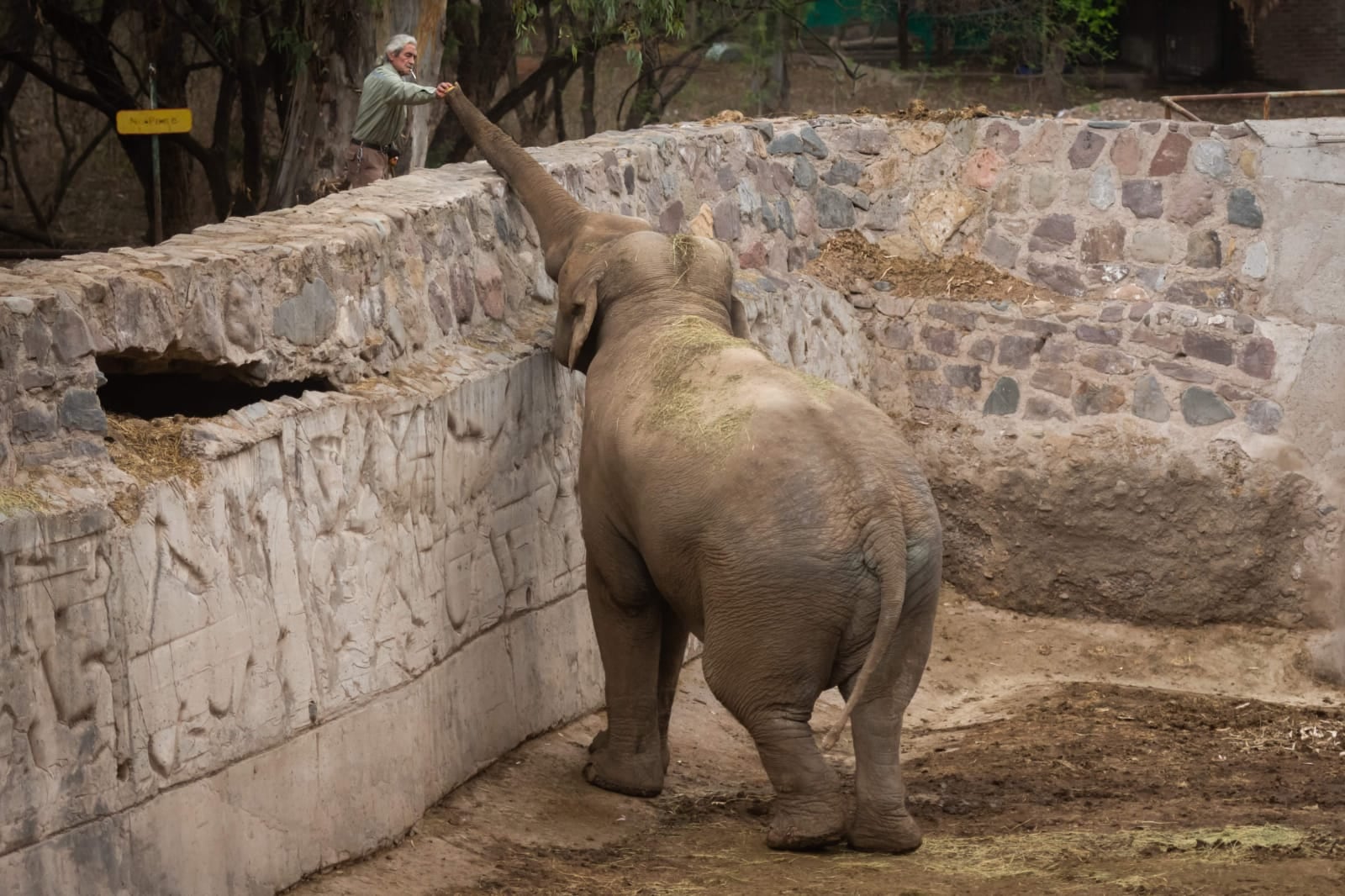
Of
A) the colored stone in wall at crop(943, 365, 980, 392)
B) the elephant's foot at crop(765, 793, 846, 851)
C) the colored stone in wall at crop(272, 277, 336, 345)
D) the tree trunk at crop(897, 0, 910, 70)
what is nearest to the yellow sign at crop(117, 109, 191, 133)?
the colored stone in wall at crop(943, 365, 980, 392)

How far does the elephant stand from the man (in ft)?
10.9

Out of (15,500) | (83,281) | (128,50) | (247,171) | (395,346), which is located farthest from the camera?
(128,50)

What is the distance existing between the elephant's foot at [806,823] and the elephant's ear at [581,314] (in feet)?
6.31

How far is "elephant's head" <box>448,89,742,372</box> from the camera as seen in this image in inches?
309

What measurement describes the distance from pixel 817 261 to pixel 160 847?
20.6 ft

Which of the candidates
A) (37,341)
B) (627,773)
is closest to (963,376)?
(627,773)

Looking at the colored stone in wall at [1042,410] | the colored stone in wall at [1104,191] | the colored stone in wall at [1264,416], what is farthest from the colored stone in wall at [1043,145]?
the colored stone in wall at [1264,416]

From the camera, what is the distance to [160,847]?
18.3 feet

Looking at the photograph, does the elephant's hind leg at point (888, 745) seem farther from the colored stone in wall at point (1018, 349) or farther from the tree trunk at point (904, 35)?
the tree trunk at point (904, 35)

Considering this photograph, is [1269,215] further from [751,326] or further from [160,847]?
[160,847]

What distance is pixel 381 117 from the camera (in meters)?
10.7

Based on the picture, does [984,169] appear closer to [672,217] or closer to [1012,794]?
[672,217]

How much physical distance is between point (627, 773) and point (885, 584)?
1.66 m

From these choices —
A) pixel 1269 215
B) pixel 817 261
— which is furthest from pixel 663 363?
pixel 1269 215
